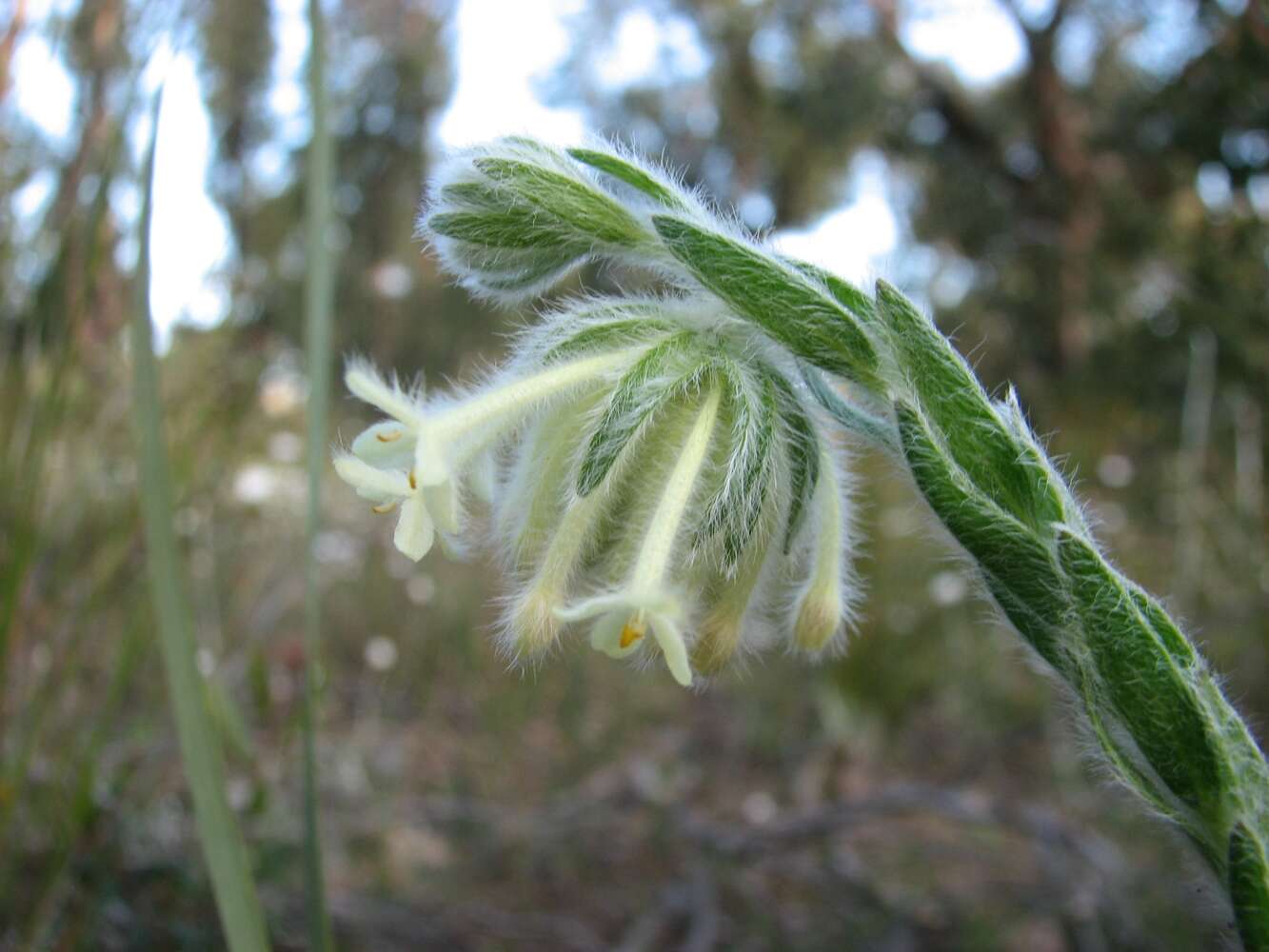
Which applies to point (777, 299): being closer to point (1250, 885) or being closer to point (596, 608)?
point (596, 608)

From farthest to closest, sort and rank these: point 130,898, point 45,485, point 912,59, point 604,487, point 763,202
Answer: point 763,202, point 912,59, point 130,898, point 45,485, point 604,487

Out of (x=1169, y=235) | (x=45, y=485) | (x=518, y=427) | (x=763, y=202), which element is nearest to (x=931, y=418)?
(x=518, y=427)

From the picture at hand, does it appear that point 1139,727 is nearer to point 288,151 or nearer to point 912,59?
point 288,151

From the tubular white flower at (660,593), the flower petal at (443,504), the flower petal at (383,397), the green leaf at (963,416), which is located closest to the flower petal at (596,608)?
the tubular white flower at (660,593)

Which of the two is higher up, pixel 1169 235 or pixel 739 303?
pixel 1169 235

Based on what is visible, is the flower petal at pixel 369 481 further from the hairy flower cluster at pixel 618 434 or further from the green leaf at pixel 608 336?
the green leaf at pixel 608 336

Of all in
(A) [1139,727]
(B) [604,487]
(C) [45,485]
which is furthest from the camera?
(C) [45,485]
